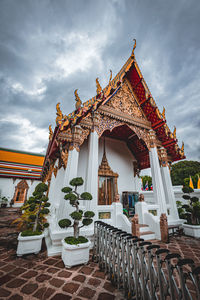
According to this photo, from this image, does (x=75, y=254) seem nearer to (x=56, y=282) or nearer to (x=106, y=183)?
(x=56, y=282)

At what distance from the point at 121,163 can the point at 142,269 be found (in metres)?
6.16

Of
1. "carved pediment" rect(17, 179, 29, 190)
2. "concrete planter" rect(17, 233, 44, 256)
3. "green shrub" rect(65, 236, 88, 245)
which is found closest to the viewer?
"green shrub" rect(65, 236, 88, 245)

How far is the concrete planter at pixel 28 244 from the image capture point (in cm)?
327

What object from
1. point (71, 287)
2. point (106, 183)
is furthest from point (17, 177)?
point (71, 287)

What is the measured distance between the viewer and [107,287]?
2.10 meters

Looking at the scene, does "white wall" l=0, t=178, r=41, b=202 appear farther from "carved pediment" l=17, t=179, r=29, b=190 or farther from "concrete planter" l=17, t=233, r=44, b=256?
"concrete planter" l=17, t=233, r=44, b=256

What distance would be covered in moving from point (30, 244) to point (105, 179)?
4274mm

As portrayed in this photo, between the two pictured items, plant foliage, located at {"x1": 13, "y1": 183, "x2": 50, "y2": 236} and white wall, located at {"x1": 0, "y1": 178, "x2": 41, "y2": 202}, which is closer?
plant foliage, located at {"x1": 13, "y1": 183, "x2": 50, "y2": 236}

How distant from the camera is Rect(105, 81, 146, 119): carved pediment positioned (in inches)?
231

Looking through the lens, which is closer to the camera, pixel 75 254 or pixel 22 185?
pixel 75 254

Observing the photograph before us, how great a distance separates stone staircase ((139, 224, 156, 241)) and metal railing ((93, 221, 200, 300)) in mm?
2220

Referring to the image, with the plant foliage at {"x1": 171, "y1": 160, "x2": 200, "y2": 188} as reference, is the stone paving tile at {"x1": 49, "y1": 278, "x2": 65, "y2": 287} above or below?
below

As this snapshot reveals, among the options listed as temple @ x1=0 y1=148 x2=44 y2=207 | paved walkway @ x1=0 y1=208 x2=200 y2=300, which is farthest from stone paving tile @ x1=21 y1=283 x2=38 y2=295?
temple @ x1=0 y1=148 x2=44 y2=207

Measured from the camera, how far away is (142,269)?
1733 millimetres
